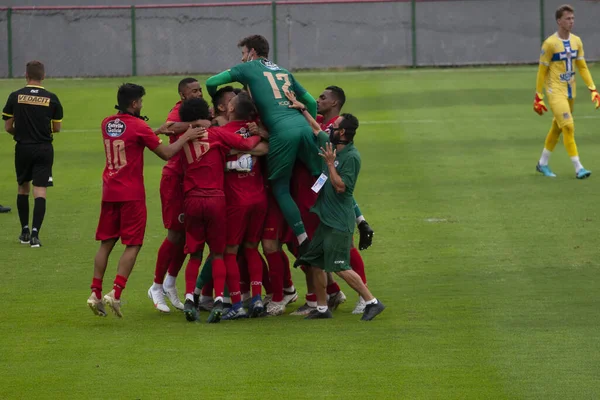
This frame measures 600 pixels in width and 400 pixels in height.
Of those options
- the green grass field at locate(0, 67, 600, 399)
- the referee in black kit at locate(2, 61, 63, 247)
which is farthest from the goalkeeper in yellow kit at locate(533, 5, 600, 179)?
the referee in black kit at locate(2, 61, 63, 247)

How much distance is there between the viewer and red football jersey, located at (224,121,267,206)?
1039 cm

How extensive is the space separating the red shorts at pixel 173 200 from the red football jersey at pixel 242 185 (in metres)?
0.51

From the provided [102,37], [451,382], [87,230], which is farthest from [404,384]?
[102,37]

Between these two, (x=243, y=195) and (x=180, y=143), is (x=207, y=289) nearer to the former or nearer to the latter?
(x=243, y=195)

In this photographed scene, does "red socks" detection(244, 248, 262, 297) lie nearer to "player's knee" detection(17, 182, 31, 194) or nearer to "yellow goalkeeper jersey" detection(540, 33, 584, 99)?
"player's knee" detection(17, 182, 31, 194)

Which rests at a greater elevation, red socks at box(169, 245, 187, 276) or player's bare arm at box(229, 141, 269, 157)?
player's bare arm at box(229, 141, 269, 157)

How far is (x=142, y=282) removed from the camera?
1229cm

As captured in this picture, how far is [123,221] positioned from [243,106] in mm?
1452

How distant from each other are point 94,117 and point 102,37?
36.8ft

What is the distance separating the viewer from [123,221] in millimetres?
10219

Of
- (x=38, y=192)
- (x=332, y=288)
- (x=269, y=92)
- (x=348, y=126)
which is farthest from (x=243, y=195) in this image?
(x=38, y=192)

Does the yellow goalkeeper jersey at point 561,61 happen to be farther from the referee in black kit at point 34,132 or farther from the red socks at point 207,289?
the red socks at point 207,289

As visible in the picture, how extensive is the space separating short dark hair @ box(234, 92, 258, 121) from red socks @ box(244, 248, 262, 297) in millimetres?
1185

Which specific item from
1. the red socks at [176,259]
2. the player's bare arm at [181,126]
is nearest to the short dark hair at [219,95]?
the player's bare arm at [181,126]
